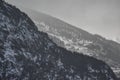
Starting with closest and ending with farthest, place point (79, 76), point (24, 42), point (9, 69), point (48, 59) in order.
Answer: point (9, 69) → point (24, 42) → point (48, 59) → point (79, 76)

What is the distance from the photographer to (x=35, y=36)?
171250 millimetres

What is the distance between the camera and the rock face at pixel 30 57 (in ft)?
448

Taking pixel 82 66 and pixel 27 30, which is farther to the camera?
pixel 82 66

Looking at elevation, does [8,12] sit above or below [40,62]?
above

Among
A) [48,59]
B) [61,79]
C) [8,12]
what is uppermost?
[8,12]

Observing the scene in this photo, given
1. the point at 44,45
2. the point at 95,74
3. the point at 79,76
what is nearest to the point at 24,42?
the point at 44,45

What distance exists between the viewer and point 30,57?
151 m

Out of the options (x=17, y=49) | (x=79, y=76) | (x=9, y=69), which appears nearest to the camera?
(x=9, y=69)

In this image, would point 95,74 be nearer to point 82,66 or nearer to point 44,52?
point 82,66

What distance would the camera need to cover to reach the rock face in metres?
136

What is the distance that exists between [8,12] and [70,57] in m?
58.0

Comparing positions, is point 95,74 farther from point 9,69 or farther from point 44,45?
point 9,69

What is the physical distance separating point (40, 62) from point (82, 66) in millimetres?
44999

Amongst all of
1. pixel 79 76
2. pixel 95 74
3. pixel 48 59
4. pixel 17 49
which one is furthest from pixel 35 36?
pixel 95 74
